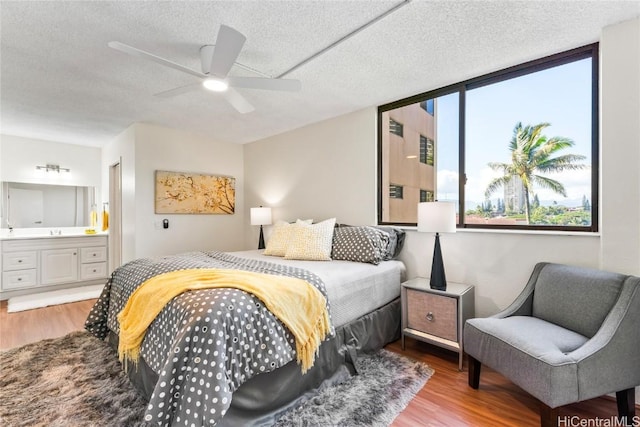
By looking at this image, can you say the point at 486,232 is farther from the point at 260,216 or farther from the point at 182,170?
the point at 182,170

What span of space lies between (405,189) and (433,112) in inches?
33.9

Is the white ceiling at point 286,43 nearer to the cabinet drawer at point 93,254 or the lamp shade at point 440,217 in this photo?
the lamp shade at point 440,217

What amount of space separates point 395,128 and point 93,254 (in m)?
4.87


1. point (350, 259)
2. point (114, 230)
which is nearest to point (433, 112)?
point (350, 259)

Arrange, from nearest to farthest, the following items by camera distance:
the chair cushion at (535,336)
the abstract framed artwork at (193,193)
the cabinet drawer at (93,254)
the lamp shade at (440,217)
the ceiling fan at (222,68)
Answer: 1. the chair cushion at (535,336)
2. the ceiling fan at (222,68)
3. the lamp shade at (440,217)
4. the abstract framed artwork at (193,193)
5. the cabinet drawer at (93,254)

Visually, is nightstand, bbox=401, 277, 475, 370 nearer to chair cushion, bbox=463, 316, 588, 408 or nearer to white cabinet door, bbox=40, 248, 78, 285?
chair cushion, bbox=463, 316, 588, 408

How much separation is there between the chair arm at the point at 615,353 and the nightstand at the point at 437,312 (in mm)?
799

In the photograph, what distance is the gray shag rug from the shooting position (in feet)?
5.45

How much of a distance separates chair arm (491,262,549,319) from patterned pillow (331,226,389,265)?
1024mm

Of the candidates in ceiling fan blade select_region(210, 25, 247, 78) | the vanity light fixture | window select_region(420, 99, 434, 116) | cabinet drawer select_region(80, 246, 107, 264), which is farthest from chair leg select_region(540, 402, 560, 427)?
the vanity light fixture

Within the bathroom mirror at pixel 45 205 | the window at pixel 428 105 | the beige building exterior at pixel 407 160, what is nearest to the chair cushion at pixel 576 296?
the beige building exterior at pixel 407 160

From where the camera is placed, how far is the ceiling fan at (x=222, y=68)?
163 centimetres

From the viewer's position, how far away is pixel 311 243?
2877 mm

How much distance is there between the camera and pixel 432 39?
2016 mm
